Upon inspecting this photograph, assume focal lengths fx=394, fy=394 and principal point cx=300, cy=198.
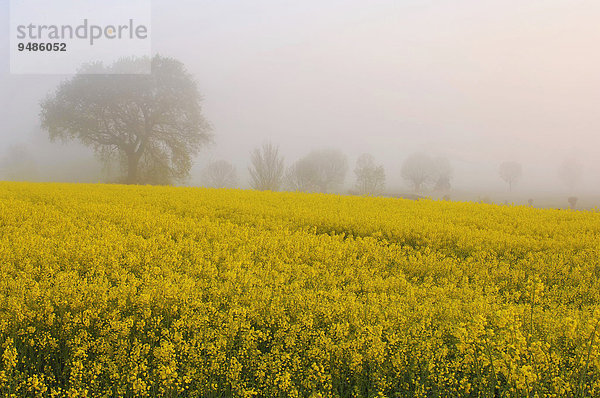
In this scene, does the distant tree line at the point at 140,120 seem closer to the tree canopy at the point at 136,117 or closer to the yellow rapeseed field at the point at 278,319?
the tree canopy at the point at 136,117

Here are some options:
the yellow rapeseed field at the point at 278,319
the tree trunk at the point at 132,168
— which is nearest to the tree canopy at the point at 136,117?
the tree trunk at the point at 132,168

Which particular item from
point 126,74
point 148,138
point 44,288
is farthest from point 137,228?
point 126,74

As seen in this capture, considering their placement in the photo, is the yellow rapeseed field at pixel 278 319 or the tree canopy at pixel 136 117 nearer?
the yellow rapeseed field at pixel 278 319

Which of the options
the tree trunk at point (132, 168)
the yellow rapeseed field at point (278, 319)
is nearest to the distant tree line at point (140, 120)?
the tree trunk at point (132, 168)

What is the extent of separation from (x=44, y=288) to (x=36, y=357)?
0.99m

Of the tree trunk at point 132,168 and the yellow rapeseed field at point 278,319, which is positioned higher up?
the tree trunk at point 132,168

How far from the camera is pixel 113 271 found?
5746mm

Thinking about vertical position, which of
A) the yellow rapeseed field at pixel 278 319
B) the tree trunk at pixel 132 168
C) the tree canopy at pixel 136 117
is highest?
the tree canopy at pixel 136 117

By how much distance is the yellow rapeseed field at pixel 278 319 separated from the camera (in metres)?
3.45

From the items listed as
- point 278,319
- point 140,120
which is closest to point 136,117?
point 140,120

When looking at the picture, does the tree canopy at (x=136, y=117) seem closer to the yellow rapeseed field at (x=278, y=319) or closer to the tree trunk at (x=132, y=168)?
the tree trunk at (x=132, y=168)

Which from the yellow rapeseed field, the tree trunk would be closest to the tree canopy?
the tree trunk

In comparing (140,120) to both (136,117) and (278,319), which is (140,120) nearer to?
(136,117)

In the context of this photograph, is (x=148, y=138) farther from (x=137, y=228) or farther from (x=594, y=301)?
(x=594, y=301)
